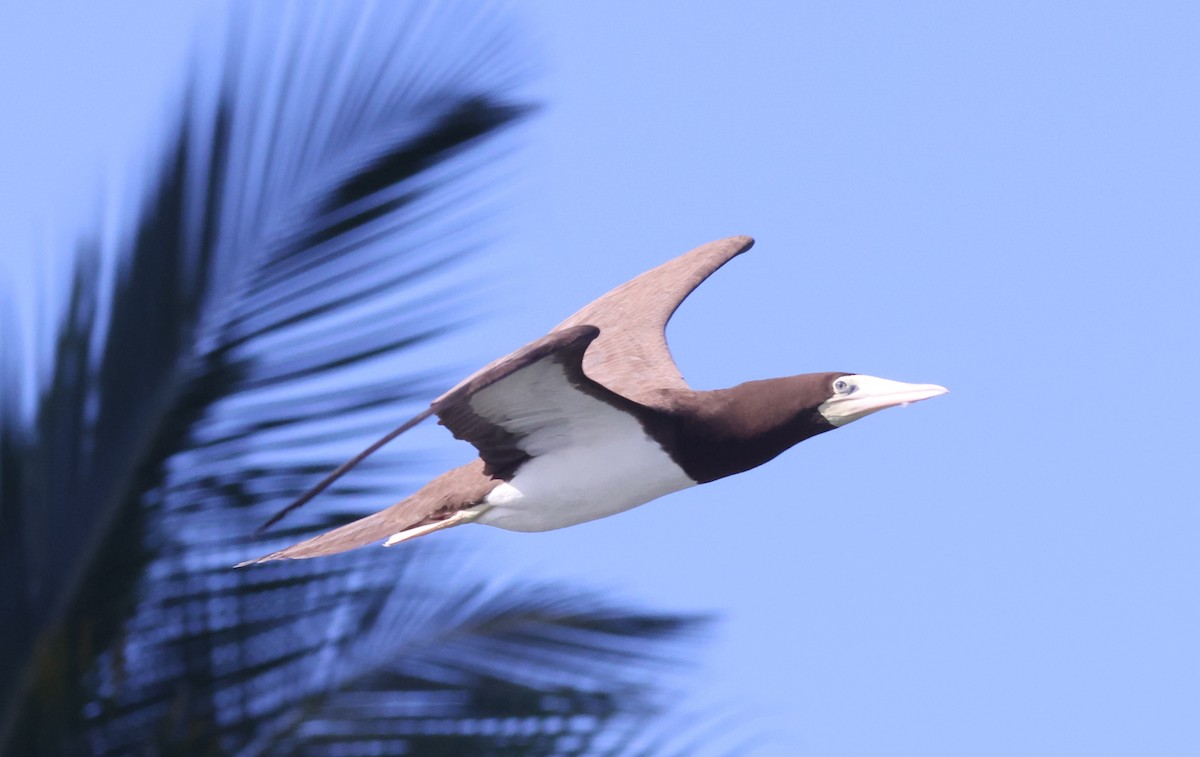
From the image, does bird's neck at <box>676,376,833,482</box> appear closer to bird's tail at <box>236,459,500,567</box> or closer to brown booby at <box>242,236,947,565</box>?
brown booby at <box>242,236,947,565</box>

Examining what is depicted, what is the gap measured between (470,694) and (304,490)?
558mm

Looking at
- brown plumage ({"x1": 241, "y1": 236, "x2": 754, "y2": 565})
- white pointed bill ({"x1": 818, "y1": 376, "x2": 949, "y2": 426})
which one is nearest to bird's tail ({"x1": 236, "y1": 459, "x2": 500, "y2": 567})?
brown plumage ({"x1": 241, "y1": 236, "x2": 754, "y2": 565})

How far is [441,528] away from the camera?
19.8 ft

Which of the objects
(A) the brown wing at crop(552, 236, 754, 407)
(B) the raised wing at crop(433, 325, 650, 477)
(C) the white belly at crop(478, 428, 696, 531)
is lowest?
(C) the white belly at crop(478, 428, 696, 531)

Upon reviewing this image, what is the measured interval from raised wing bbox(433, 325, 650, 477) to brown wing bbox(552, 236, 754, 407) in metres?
0.30

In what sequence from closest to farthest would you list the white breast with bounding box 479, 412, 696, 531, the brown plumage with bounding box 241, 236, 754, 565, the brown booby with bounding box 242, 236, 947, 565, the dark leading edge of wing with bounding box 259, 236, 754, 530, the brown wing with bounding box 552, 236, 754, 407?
the dark leading edge of wing with bounding box 259, 236, 754, 530 < the brown plumage with bounding box 241, 236, 754, 565 < the brown booby with bounding box 242, 236, 947, 565 < the white breast with bounding box 479, 412, 696, 531 < the brown wing with bounding box 552, 236, 754, 407

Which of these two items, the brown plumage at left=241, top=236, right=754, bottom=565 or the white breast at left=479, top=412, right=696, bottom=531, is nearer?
the brown plumage at left=241, top=236, right=754, bottom=565

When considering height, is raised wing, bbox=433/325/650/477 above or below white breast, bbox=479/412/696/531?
above

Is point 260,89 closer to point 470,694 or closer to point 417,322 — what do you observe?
point 417,322

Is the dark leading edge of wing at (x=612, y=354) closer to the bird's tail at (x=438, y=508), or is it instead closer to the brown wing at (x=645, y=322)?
the brown wing at (x=645, y=322)

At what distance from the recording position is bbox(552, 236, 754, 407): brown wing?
6957 mm

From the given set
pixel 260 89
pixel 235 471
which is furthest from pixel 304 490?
pixel 260 89

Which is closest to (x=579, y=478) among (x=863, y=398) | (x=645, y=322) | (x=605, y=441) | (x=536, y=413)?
(x=605, y=441)

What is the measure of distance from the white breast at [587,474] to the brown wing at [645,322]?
0.68ft
